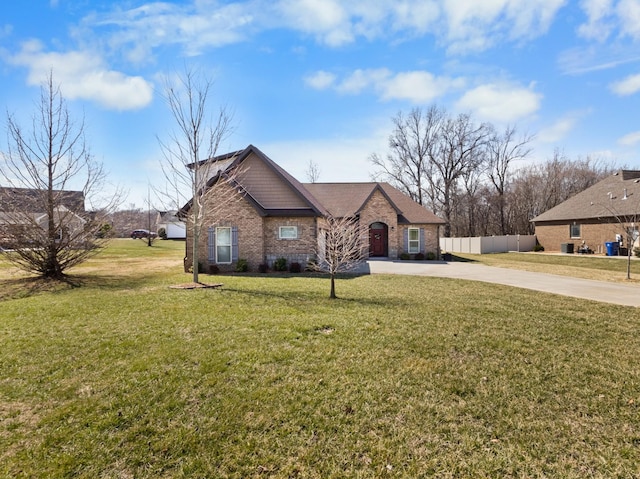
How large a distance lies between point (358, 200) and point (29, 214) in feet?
61.2

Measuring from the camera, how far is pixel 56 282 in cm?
1252

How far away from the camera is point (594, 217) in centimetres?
2744

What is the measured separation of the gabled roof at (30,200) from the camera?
495 inches

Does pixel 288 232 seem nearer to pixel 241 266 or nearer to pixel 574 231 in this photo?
pixel 241 266

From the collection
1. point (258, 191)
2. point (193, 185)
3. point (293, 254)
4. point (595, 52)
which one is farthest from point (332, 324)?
point (595, 52)

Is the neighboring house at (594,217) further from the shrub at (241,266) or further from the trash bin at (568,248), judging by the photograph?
the shrub at (241,266)

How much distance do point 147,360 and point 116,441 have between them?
74.1 inches

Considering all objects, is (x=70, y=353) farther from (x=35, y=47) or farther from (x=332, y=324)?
(x=35, y=47)

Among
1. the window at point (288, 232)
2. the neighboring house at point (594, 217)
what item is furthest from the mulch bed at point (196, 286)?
the neighboring house at point (594, 217)

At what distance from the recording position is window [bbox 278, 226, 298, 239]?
16.6m

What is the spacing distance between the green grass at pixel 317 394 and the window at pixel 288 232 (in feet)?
29.3

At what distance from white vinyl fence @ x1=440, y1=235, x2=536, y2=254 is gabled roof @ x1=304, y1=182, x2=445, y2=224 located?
906 centimetres

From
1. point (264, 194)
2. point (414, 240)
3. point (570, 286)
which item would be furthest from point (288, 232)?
point (570, 286)

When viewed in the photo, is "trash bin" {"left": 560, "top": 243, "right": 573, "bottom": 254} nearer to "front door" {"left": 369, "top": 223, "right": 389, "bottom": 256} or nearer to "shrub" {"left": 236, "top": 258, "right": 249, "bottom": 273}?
"front door" {"left": 369, "top": 223, "right": 389, "bottom": 256}
